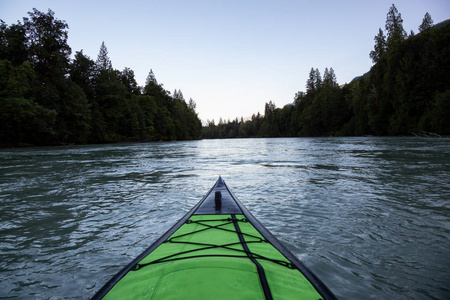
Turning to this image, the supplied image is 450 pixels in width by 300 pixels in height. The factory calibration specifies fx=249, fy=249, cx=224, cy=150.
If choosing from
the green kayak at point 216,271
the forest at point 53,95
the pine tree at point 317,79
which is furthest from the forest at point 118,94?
the green kayak at point 216,271

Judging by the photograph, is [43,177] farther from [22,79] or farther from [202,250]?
[22,79]

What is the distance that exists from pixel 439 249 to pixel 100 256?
13.5ft

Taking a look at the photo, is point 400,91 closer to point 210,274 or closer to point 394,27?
point 394,27

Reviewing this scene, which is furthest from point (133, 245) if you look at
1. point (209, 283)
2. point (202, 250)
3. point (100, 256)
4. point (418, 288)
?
point (418, 288)

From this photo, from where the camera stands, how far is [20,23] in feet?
108

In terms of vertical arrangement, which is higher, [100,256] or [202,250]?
[202,250]

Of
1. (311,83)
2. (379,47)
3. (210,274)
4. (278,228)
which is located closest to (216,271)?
(210,274)

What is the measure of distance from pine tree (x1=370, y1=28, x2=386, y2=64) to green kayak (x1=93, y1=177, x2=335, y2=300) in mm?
65132

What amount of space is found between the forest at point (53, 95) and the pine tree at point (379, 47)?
54147 millimetres

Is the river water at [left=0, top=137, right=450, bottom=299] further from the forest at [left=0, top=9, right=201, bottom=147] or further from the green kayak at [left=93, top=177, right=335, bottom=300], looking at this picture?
the forest at [left=0, top=9, right=201, bottom=147]

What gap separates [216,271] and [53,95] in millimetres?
38759

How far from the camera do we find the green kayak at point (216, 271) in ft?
5.22

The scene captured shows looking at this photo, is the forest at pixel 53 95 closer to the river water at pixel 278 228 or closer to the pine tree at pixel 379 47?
the river water at pixel 278 228

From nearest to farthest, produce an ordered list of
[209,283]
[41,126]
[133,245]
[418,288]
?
1. [209,283]
2. [418,288]
3. [133,245]
4. [41,126]
